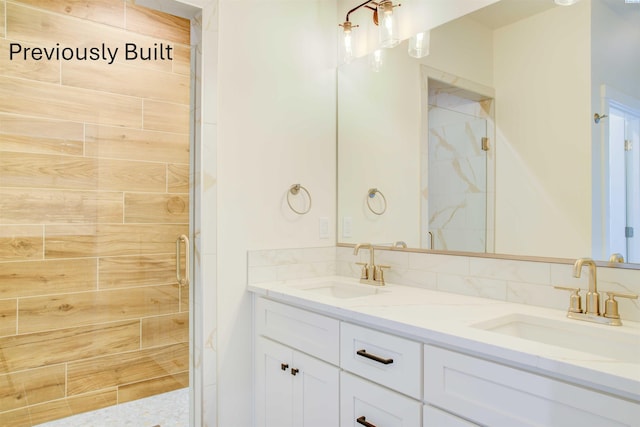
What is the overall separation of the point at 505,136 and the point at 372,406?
1.09m

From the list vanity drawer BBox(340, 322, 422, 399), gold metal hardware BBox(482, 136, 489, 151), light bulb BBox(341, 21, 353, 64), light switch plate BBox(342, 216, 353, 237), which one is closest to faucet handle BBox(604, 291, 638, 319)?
vanity drawer BBox(340, 322, 422, 399)

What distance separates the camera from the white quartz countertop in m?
0.87

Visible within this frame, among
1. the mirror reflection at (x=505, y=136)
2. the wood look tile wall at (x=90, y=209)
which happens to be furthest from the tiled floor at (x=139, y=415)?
the mirror reflection at (x=505, y=136)

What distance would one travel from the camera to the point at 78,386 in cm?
217

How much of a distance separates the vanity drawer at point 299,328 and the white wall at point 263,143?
130mm

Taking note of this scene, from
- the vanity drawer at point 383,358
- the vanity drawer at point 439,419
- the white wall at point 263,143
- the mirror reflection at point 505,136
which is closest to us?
the vanity drawer at point 439,419

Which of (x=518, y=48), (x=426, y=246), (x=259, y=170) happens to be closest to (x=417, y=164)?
(x=426, y=246)

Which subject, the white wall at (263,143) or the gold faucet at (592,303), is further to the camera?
the white wall at (263,143)

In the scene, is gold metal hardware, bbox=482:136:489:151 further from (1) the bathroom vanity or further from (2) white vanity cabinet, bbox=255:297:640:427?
(2) white vanity cabinet, bbox=255:297:640:427

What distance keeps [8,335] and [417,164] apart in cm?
214

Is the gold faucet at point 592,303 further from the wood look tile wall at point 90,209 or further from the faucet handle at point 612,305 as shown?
the wood look tile wall at point 90,209

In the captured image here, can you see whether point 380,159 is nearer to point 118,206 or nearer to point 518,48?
point 518,48

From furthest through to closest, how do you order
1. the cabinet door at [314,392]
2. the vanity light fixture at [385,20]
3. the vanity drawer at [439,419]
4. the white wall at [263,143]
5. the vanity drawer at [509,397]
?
the vanity light fixture at [385,20] → the white wall at [263,143] → the cabinet door at [314,392] → the vanity drawer at [439,419] → the vanity drawer at [509,397]

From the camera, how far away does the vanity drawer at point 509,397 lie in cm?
86
